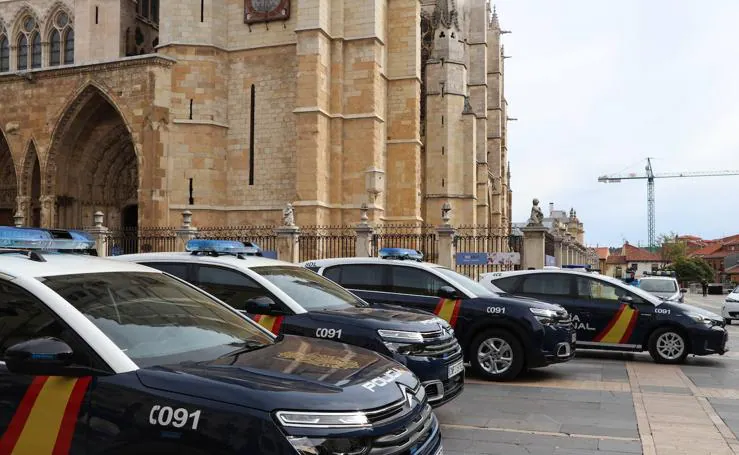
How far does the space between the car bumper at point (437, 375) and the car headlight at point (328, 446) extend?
106 inches

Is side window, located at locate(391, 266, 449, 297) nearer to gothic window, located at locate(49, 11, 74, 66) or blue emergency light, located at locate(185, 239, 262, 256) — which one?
blue emergency light, located at locate(185, 239, 262, 256)

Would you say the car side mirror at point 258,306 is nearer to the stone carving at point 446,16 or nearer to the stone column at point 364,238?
the stone column at point 364,238

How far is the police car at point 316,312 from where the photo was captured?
19.3ft

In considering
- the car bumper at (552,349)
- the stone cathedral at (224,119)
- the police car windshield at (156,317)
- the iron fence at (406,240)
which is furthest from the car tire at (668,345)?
the stone cathedral at (224,119)

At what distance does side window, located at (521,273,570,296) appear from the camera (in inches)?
438

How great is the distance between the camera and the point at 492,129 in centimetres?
4353

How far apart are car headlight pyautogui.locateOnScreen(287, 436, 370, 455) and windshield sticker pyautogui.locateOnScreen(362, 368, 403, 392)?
343 millimetres

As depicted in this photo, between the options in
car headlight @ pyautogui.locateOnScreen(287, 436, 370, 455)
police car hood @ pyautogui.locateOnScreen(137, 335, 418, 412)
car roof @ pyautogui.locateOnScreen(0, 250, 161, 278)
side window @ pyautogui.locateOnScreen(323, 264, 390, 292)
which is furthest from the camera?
side window @ pyautogui.locateOnScreen(323, 264, 390, 292)

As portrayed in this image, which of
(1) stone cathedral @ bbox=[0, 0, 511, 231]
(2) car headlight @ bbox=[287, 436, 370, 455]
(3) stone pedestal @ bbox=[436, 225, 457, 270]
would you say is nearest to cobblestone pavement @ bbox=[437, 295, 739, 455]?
(2) car headlight @ bbox=[287, 436, 370, 455]

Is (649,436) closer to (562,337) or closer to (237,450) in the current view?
(562,337)

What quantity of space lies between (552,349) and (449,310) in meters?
1.39

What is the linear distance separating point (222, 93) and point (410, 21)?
320 inches

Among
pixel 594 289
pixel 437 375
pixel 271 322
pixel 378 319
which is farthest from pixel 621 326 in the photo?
pixel 271 322

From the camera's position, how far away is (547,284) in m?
11.2
